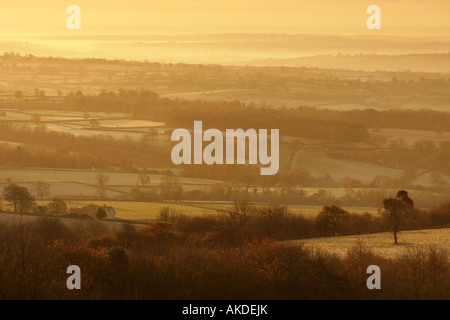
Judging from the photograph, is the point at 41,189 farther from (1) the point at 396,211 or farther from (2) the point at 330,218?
(1) the point at 396,211

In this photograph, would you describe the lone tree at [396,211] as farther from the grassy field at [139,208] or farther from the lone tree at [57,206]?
the lone tree at [57,206]

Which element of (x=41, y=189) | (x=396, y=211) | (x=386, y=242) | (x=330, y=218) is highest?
(x=41, y=189)

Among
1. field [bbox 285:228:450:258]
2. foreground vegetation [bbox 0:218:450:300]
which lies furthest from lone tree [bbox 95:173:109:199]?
foreground vegetation [bbox 0:218:450:300]

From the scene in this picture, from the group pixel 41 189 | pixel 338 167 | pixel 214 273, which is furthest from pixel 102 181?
pixel 214 273

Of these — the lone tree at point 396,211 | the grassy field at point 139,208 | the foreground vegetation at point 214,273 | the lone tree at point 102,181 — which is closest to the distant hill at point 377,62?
the lone tree at point 102,181

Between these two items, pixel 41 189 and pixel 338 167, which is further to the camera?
pixel 338 167
